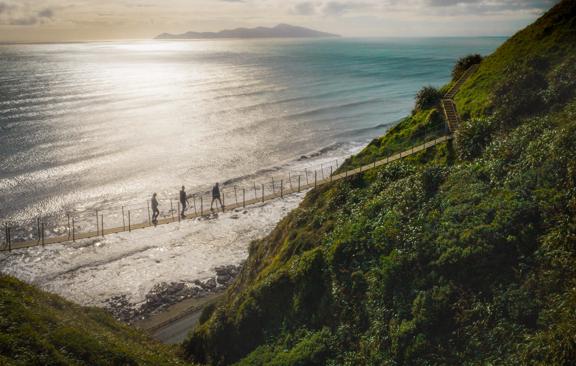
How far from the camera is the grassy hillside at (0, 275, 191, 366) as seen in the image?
1212 cm

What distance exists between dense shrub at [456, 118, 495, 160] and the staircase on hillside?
61.1 inches

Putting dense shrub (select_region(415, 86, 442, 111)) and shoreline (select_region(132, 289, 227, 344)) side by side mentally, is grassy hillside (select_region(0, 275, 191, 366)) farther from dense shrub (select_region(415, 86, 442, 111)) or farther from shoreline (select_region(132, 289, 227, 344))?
dense shrub (select_region(415, 86, 442, 111))

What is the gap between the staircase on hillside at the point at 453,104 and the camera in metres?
22.3

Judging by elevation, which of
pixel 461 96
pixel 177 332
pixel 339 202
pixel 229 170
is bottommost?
pixel 177 332

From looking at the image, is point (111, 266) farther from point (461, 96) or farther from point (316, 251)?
point (461, 96)

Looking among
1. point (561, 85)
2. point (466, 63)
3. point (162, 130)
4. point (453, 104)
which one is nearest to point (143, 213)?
point (453, 104)

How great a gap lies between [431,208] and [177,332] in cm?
1377

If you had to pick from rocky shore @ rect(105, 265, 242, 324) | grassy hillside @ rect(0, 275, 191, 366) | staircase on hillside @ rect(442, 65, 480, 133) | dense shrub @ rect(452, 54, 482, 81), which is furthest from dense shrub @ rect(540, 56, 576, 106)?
rocky shore @ rect(105, 265, 242, 324)

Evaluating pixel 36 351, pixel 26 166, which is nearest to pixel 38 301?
pixel 36 351

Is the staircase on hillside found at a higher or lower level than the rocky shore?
higher

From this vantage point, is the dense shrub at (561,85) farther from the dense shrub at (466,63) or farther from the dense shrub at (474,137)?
the dense shrub at (466,63)

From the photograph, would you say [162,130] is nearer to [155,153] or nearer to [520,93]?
[155,153]

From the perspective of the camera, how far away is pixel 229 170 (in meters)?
46.1

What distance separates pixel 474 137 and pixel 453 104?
18.2 ft
